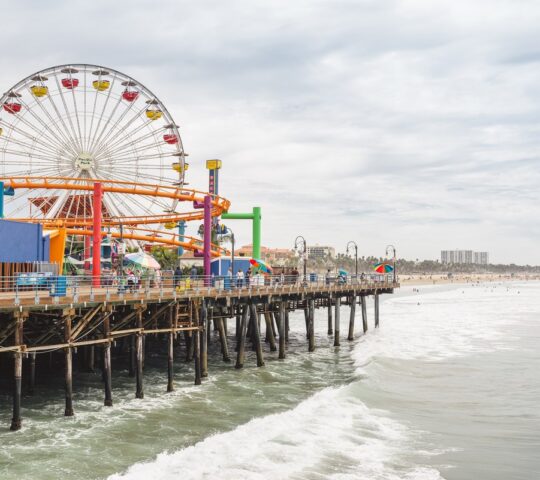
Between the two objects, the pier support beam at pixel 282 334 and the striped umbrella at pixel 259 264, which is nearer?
the pier support beam at pixel 282 334

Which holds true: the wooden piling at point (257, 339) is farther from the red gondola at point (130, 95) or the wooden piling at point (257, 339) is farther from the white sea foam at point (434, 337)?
the red gondola at point (130, 95)

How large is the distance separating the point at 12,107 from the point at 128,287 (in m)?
22.1

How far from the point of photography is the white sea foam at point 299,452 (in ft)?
49.2

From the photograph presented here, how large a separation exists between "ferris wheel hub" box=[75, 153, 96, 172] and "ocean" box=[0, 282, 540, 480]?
48.3 ft

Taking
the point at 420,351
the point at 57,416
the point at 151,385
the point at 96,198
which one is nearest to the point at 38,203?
the point at 96,198

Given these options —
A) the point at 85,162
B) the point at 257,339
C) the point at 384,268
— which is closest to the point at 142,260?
the point at 257,339

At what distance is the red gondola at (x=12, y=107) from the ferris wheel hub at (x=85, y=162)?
5279 millimetres

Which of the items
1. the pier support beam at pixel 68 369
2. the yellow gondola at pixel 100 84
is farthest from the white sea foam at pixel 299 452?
the yellow gondola at pixel 100 84

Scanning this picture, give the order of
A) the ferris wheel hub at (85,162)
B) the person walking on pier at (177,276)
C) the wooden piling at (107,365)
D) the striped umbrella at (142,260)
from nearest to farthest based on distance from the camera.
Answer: the wooden piling at (107,365) → the person walking on pier at (177,276) → the striped umbrella at (142,260) → the ferris wheel hub at (85,162)

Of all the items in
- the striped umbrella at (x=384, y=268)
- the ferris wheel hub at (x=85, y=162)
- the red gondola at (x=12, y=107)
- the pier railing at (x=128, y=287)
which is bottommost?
the pier railing at (x=128, y=287)

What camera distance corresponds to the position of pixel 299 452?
658 inches

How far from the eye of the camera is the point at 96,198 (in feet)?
93.4

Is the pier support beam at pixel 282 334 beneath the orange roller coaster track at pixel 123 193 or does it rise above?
beneath

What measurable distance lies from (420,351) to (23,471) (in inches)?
1117
